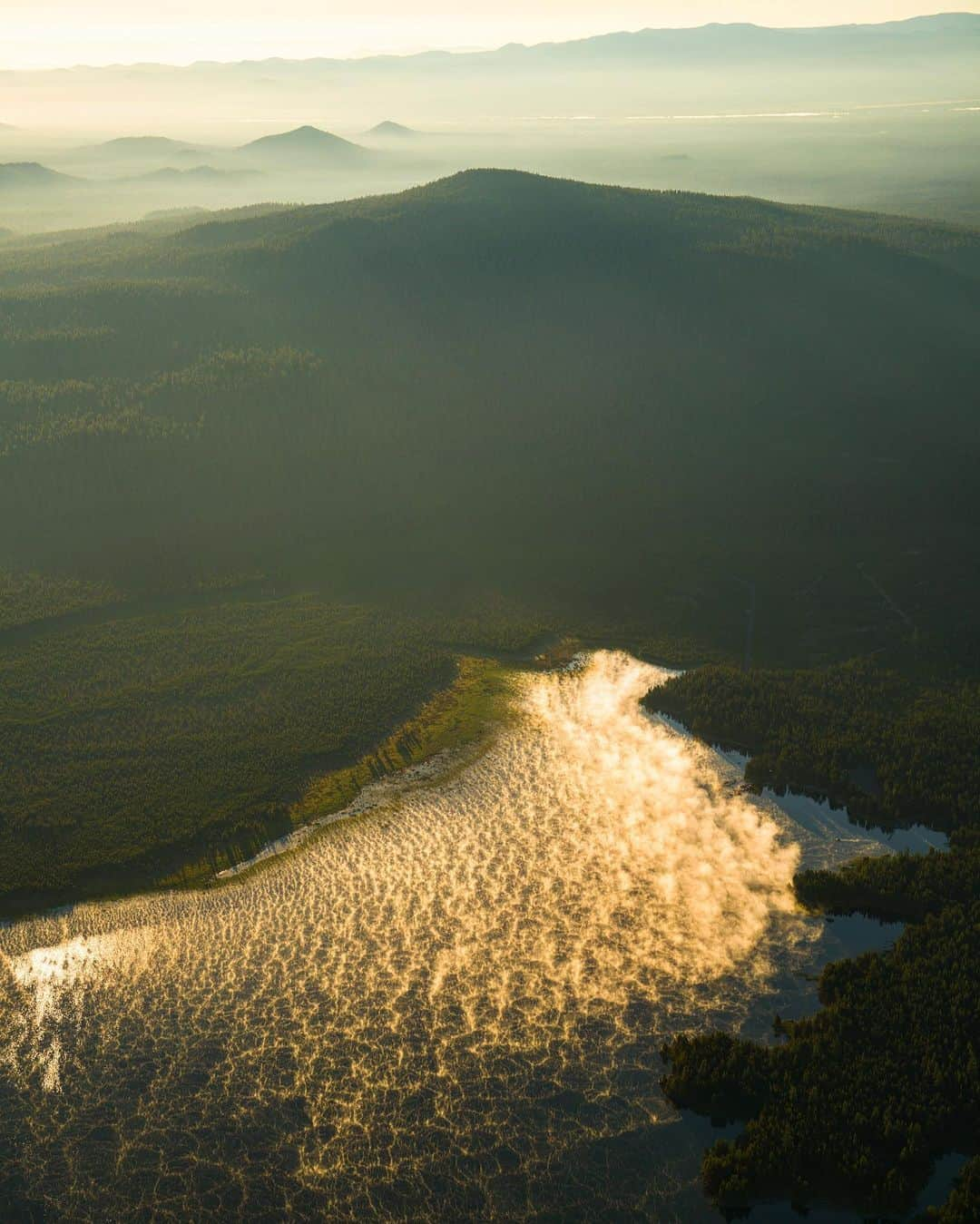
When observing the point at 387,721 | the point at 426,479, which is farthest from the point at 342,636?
the point at 426,479

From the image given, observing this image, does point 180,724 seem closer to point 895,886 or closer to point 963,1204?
point 895,886

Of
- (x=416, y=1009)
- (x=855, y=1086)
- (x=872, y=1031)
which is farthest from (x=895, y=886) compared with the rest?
(x=416, y=1009)

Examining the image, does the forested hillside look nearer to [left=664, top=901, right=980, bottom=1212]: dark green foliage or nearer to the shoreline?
the shoreline

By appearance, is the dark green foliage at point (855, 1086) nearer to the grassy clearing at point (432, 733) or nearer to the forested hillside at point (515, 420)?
the grassy clearing at point (432, 733)

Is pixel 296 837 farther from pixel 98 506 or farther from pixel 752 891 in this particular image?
pixel 98 506

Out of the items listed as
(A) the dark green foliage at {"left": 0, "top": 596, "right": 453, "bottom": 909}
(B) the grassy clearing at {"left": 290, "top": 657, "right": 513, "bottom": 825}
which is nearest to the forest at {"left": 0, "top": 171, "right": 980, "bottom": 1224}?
(A) the dark green foliage at {"left": 0, "top": 596, "right": 453, "bottom": 909}

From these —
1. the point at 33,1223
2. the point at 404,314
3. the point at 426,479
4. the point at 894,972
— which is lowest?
the point at 33,1223
